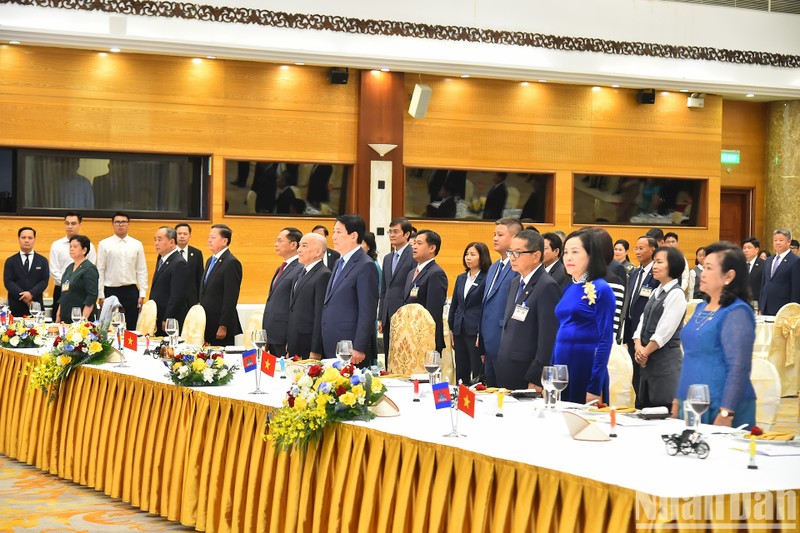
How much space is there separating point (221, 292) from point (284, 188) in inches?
181

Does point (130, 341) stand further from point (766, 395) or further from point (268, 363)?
point (766, 395)

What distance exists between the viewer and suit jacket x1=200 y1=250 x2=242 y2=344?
8352 mm

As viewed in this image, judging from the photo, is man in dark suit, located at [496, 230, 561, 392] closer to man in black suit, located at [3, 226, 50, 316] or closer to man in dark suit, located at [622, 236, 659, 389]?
man in dark suit, located at [622, 236, 659, 389]

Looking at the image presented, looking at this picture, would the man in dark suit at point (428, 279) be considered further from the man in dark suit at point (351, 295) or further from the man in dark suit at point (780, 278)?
the man in dark suit at point (780, 278)

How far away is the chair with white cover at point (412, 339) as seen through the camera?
Result: 6.21 meters

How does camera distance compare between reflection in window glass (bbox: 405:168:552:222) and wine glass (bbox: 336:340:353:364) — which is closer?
wine glass (bbox: 336:340:353:364)

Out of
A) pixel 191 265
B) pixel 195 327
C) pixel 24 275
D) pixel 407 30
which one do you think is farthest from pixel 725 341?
pixel 407 30

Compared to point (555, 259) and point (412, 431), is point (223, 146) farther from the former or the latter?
point (412, 431)

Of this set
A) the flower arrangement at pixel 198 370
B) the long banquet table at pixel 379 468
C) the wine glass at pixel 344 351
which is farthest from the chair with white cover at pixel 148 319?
the wine glass at pixel 344 351

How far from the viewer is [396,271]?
8.62m

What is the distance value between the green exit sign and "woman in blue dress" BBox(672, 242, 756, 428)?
470 inches

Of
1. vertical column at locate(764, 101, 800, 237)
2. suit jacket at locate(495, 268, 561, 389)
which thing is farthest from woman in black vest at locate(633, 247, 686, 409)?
vertical column at locate(764, 101, 800, 237)

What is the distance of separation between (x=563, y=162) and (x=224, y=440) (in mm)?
10144

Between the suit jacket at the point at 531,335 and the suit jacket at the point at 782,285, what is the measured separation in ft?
22.3
